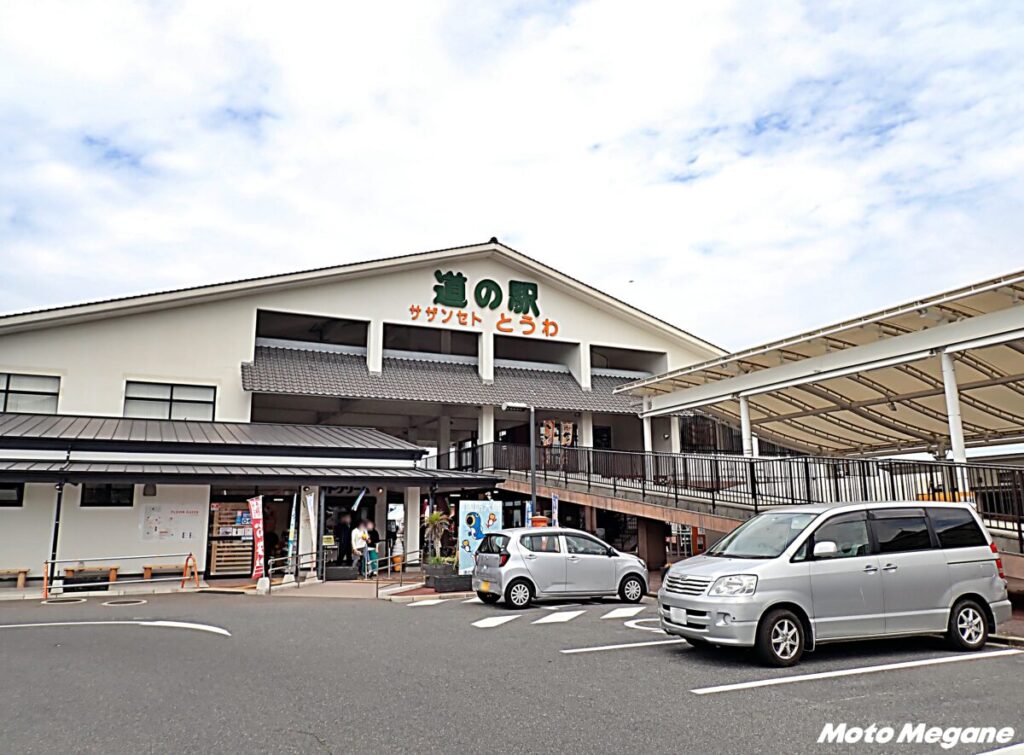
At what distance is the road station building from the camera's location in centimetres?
2030

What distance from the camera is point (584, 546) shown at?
50.9 feet

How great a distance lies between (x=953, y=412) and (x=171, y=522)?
1892 cm

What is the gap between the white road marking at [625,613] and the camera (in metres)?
13.1

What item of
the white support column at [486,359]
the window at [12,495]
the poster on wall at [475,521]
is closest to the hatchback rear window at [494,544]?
the poster on wall at [475,521]

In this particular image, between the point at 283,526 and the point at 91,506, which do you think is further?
the point at 283,526

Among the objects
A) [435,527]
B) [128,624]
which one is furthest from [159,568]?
[128,624]

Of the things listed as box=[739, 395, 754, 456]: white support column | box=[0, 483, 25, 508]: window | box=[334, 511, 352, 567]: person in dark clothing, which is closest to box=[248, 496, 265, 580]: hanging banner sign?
box=[334, 511, 352, 567]: person in dark clothing

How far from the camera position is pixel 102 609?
15039 millimetres

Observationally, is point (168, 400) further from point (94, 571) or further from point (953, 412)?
point (953, 412)

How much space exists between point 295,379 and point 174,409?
388 cm

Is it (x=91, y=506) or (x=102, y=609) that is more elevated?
(x=91, y=506)

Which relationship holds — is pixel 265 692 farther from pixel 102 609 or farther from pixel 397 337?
pixel 397 337

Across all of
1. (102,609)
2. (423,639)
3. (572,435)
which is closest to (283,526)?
(102,609)

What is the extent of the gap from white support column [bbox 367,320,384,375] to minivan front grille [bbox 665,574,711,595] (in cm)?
2062
